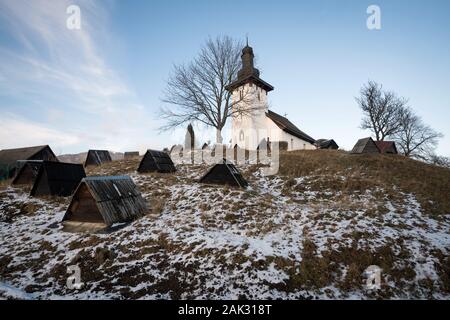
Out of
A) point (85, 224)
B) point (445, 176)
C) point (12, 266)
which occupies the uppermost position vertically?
point (445, 176)

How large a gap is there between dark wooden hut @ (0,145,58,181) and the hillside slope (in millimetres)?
24561

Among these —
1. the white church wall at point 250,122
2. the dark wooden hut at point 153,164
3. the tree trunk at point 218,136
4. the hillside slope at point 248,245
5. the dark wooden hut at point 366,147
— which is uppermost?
the white church wall at point 250,122

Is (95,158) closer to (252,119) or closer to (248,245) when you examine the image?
(252,119)

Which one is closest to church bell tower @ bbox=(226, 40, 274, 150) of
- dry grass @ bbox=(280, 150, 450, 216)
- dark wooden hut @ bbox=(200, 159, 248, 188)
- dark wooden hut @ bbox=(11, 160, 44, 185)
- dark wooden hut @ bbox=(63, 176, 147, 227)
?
dry grass @ bbox=(280, 150, 450, 216)

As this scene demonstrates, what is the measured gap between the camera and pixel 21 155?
34.2 meters

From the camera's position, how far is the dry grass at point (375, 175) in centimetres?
1138

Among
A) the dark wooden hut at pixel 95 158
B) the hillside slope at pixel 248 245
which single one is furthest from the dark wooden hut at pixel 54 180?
the dark wooden hut at pixel 95 158

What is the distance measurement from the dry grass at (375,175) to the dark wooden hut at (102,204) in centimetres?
1078

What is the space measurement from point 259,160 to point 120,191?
1334 centimetres

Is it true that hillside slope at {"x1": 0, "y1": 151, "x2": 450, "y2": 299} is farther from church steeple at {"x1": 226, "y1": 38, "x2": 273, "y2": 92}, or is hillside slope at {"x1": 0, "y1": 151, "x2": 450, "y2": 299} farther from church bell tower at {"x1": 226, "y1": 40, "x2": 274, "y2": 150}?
church steeple at {"x1": 226, "y1": 38, "x2": 273, "y2": 92}

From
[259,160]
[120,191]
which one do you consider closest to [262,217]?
[120,191]

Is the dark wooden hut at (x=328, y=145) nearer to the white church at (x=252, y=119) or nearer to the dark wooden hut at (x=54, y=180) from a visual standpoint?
the white church at (x=252, y=119)

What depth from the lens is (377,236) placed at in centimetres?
760
